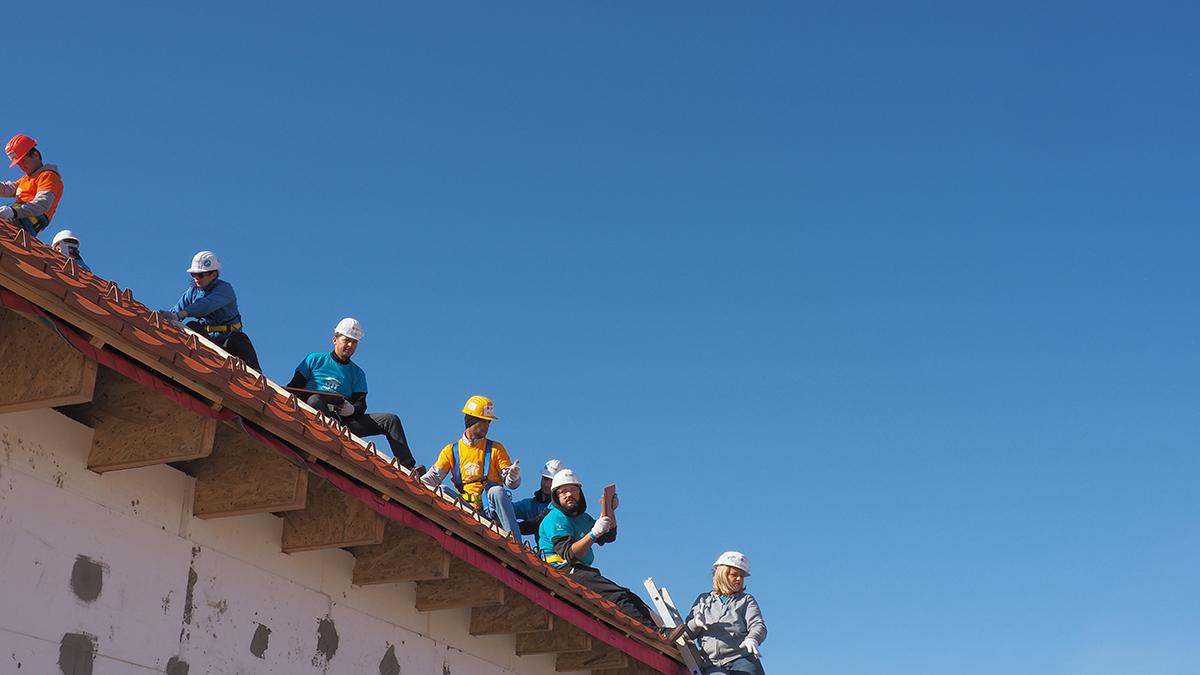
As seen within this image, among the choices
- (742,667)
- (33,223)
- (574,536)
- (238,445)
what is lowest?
(742,667)

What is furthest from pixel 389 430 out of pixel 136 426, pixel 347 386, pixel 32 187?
pixel 136 426

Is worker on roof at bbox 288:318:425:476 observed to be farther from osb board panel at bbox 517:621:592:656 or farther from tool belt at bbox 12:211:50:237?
tool belt at bbox 12:211:50:237

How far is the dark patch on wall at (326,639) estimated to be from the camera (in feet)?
22.4

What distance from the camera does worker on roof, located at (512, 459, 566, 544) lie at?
455 inches

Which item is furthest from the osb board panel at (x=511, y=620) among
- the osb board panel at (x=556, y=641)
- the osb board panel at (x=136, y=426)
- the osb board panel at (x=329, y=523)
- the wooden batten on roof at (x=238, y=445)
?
the osb board panel at (x=136, y=426)

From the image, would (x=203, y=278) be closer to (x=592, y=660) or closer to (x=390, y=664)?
(x=390, y=664)

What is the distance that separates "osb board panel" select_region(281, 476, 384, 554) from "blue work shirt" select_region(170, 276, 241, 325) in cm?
275

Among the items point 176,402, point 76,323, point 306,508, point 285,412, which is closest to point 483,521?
point 306,508

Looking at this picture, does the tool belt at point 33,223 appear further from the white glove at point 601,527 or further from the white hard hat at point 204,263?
the white glove at point 601,527

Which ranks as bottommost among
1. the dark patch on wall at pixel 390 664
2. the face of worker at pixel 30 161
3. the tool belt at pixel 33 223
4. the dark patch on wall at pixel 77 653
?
the dark patch on wall at pixel 77 653

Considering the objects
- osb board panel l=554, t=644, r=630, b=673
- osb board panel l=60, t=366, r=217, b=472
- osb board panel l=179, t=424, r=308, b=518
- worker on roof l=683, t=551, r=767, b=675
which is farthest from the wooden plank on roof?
osb board panel l=60, t=366, r=217, b=472

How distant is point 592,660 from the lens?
987cm

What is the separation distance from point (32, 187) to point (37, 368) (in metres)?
4.32

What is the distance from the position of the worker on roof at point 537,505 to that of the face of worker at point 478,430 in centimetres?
111
